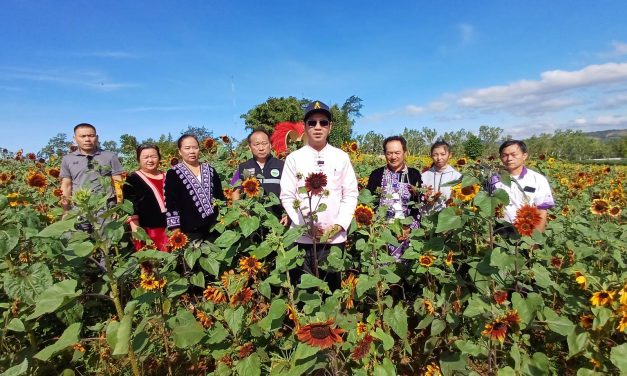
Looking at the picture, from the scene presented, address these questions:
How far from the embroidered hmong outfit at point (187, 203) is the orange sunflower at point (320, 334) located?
1933mm

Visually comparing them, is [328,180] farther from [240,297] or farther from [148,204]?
[148,204]

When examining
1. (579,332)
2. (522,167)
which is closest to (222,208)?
(579,332)

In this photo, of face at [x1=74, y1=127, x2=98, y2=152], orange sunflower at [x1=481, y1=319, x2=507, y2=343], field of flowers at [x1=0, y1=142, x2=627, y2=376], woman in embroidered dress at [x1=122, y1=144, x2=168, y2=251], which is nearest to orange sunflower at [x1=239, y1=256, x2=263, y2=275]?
field of flowers at [x1=0, y1=142, x2=627, y2=376]

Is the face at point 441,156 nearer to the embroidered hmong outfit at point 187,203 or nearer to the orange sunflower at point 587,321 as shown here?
the orange sunflower at point 587,321

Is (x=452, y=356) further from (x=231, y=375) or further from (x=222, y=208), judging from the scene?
(x=222, y=208)

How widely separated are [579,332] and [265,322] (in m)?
1.66

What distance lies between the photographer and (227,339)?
2150mm

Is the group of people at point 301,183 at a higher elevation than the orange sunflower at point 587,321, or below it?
higher

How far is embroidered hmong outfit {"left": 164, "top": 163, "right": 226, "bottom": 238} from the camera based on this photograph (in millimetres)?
3125

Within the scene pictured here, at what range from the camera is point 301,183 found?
8.05 feet

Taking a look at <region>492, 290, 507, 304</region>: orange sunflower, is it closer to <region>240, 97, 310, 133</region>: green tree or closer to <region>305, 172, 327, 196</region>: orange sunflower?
<region>305, 172, 327, 196</region>: orange sunflower

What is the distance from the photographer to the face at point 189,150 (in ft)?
10.6

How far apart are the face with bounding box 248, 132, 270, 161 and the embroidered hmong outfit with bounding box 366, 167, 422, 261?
44.0 inches

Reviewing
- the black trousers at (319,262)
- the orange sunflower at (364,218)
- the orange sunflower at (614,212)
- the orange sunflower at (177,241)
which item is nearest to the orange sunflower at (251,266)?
the black trousers at (319,262)
